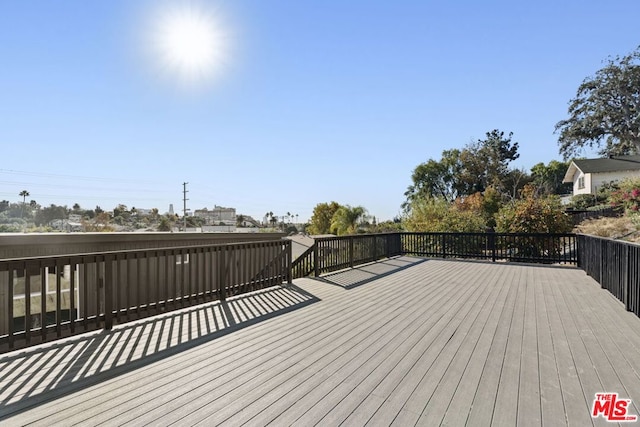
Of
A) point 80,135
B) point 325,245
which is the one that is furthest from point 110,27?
point 80,135

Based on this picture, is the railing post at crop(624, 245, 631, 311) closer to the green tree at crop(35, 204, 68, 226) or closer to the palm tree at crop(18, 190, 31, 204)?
the green tree at crop(35, 204, 68, 226)

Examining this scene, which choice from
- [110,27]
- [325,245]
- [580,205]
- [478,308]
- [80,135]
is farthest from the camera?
[80,135]

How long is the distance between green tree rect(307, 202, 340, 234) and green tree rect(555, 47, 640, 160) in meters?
23.8

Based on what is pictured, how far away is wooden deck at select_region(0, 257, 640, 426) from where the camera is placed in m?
1.80

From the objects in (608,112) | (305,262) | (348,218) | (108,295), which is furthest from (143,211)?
(608,112)

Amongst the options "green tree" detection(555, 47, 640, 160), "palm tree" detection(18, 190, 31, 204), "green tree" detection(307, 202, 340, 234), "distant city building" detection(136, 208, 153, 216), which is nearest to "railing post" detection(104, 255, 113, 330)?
"green tree" detection(307, 202, 340, 234)

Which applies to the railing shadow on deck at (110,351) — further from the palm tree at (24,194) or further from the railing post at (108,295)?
the palm tree at (24,194)

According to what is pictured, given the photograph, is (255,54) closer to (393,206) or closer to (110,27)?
(110,27)

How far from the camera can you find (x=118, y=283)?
10.9 feet

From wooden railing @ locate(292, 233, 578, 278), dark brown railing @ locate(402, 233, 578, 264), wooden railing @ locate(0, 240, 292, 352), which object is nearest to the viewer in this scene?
wooden railing @ locate(0, 240, 292, 352)

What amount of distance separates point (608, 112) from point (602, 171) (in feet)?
21.0

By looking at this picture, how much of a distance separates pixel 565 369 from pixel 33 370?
4.13 meters

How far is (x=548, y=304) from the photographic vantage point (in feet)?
14.1

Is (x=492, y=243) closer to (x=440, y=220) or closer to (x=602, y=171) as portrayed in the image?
(x=440, y=220)
